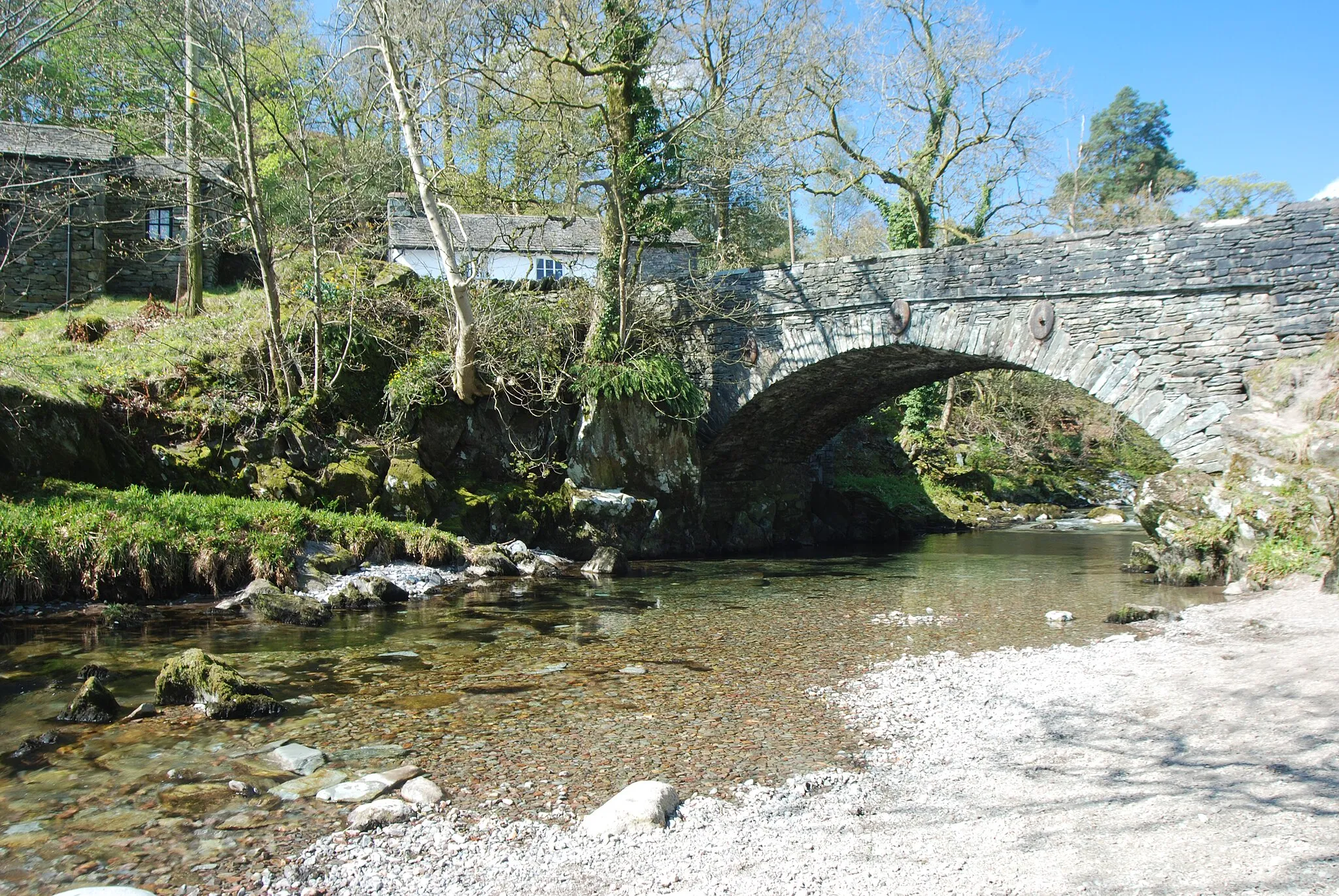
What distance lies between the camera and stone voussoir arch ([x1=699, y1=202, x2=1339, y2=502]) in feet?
38.1

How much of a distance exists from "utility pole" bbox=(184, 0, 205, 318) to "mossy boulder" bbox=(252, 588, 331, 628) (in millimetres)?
7134

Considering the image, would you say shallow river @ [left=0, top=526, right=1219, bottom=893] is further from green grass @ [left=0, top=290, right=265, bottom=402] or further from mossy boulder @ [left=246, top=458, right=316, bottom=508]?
green grass @ [left=0, top=290, right=265, bottom=402]

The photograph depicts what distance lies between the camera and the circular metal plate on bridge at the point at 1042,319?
13.3 meters

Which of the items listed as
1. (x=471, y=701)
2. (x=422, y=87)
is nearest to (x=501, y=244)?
(x=422, y=87)

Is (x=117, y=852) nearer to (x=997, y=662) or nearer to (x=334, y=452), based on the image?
(x=997, y=662)

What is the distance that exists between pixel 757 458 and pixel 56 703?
15884 millimetres

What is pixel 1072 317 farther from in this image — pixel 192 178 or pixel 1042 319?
pixel 192 178

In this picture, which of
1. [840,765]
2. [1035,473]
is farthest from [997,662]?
[1035,473]

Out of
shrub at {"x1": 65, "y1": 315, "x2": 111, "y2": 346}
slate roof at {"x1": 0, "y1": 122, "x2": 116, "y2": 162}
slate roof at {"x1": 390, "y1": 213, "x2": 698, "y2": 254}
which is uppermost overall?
slate roof at {"x1": 0, "y1": 122, "x2": 116, "y2": 162}

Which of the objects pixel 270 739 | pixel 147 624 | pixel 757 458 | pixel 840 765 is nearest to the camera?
pixel 840 765

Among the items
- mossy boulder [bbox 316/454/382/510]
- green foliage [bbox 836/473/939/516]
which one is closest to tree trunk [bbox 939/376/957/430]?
green foliage [bbox 836/473/939/516]

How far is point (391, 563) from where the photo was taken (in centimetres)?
1199

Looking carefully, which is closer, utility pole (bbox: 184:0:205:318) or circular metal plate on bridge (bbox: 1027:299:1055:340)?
utility pole (bbox: 184:0:205:318)

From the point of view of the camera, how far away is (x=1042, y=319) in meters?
13.4
